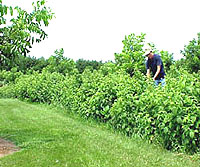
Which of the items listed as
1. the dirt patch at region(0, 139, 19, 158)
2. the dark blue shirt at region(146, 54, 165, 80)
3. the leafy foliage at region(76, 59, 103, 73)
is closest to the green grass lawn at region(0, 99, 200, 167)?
the dirt patch at region(0, 139, 19, 158)

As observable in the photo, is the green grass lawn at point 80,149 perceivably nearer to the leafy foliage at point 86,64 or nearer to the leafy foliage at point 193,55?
the leafy foliage at point 193,55

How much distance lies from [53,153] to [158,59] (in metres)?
5.80

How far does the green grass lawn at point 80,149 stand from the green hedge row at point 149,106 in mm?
281

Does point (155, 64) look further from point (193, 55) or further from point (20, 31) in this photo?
point (193, 55)

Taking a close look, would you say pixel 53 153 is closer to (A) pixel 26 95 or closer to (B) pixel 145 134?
(B) pixel 145 134

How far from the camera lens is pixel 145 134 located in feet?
21.8

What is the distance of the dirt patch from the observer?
19.8 feet

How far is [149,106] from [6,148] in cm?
278

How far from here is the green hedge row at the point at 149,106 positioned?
6.00 m

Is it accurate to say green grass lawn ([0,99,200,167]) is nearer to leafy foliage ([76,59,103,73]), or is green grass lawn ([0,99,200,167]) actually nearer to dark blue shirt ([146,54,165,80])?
dark blue shirt ([146,54,165,80])

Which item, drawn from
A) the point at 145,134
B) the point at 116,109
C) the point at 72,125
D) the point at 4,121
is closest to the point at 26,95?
the point at 4,121

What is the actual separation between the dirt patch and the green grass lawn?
0.13m

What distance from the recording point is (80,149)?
235 inches

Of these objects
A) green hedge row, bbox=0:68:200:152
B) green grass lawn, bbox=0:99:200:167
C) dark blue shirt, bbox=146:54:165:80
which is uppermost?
dark blue shirt, bbox=146:54:165:80
